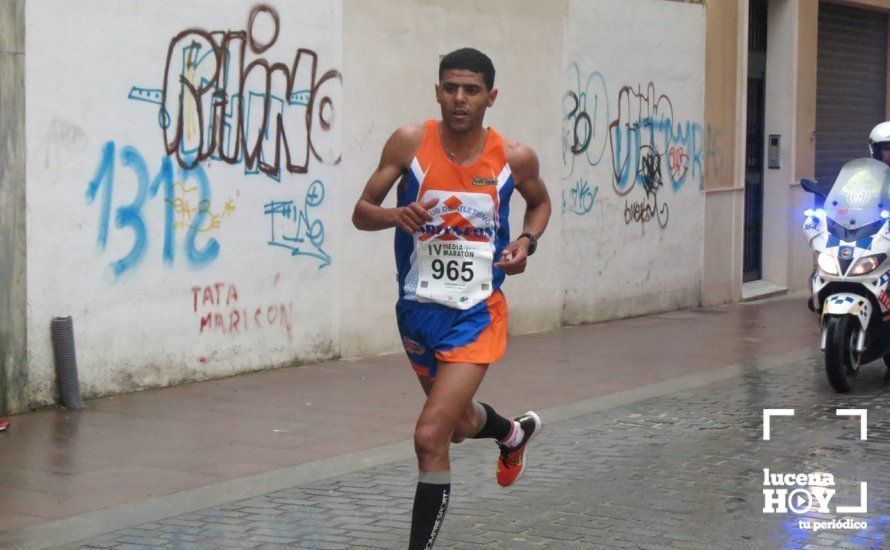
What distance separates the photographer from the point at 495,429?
603 centimetres

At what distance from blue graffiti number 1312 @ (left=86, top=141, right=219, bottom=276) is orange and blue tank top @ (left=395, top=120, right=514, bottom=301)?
12.5ft

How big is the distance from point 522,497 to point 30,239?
3585 millimetres

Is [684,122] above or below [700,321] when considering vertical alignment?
above

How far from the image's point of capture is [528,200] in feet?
19.0

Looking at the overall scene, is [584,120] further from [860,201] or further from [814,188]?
[860,201]

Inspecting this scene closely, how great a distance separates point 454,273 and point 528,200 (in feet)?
1.82

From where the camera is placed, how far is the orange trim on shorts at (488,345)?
17.6 feet

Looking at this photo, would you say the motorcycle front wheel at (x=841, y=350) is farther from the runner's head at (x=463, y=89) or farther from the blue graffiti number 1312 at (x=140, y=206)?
the runner's head at (x=463, y=89)

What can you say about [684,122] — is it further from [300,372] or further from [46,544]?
[46,544]

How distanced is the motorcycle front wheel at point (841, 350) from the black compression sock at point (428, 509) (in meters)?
4.82

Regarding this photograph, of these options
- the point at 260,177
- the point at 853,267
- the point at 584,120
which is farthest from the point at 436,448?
the point at 584,120

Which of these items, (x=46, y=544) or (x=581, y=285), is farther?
(x=581, y=285)

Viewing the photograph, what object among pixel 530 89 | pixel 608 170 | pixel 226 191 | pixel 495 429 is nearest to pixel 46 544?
pixel 495 429

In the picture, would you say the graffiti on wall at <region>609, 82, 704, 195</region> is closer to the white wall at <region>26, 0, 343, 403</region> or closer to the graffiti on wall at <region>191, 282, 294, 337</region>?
the white wall at <region>26, 0, 343, 403</region>
